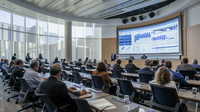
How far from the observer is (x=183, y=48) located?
1073cm

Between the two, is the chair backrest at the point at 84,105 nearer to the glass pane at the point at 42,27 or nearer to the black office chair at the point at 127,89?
the black office chair at the point at 127,89

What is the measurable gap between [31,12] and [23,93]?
10210 millimetres

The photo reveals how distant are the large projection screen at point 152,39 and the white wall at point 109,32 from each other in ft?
3.01

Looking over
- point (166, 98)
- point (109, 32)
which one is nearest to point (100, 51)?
point (109, 32)

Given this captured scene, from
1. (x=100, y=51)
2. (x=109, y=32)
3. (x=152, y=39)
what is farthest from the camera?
(x=100, y=51)

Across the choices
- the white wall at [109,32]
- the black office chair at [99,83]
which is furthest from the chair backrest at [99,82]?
the white wall at [109,32]

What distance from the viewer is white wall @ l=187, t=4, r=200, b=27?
31.7 feet

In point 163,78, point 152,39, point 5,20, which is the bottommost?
point 163,78

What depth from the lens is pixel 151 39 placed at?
1325cm

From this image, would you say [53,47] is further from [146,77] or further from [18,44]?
[146,77]

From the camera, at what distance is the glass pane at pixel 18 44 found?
471 inches

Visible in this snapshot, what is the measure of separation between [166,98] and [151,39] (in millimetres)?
11832

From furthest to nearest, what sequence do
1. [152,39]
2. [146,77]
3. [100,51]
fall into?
[100,51]
[152,39]
[146,77]

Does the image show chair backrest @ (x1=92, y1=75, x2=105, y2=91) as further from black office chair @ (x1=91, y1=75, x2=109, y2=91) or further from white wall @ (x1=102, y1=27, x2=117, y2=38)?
white wall @ (x1=102, y1=27, x2=117, y2=38)
